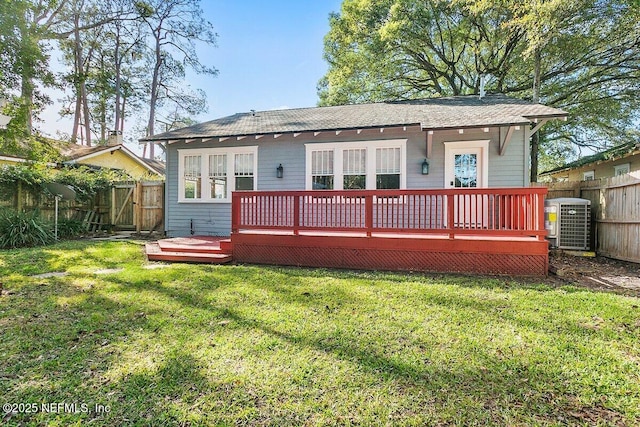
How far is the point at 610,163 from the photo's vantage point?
1253 cm

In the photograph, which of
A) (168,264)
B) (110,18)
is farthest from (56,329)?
(110,18)

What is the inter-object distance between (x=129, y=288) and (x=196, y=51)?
72.8 feet

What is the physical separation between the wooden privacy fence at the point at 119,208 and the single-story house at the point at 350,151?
1.40m

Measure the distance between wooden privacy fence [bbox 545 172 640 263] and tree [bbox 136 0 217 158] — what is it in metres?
22.8

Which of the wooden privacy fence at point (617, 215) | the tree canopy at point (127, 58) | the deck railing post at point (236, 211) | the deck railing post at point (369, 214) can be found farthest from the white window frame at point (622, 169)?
the tree canopy at point (127, 58)

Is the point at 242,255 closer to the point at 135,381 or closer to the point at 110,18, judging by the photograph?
the point at 135,381

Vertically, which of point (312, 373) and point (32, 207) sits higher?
point (32, 207)

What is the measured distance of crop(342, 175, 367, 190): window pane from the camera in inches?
308

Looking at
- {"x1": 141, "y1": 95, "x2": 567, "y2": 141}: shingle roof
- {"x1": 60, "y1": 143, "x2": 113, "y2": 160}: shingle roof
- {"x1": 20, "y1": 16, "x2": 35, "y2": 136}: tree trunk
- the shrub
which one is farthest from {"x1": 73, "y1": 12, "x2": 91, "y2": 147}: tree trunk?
{"x1": 141, "y1": 95, "x2": 567, "y2": 141}: shingle roof

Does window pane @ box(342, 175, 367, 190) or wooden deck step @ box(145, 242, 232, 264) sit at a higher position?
window pane @ box(342, 175, 367, 190)

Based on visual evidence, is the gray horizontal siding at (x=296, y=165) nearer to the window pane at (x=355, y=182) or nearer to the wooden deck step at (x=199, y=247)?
the window pane at (x=355, y=182)

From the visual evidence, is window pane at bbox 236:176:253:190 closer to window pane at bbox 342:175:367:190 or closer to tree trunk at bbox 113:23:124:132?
window pane at bbox 342:175:367:190

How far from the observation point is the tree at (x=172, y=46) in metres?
20.8

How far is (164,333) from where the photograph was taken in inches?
116
